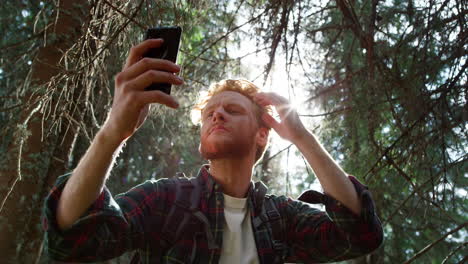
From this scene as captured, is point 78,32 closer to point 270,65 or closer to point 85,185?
point 270,65

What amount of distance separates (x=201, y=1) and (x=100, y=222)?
1.95m

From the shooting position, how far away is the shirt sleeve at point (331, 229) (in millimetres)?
1660

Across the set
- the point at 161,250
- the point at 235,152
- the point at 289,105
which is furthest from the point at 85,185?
the point at 289,105

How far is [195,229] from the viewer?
1647mm

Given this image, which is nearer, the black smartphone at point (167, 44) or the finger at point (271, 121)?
the black smartphone at point (167, 44)

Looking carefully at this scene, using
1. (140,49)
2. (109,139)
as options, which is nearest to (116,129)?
(109,139)

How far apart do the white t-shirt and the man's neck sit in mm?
72

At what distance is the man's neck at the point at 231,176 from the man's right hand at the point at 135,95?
787 mm

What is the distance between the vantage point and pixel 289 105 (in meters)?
1.84

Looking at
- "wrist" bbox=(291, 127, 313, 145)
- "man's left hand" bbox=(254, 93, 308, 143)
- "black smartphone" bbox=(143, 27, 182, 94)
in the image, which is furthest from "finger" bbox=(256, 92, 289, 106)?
"black smartphone" bbox=(143, 27, 182, 94)

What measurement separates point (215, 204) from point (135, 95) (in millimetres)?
779

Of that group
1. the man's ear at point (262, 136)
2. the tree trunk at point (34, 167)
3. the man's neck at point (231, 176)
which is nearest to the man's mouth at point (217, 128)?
the man's neck at point (231, 176)

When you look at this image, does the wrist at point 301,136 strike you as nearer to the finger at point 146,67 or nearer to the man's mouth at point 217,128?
the man's mouth at point 217,128

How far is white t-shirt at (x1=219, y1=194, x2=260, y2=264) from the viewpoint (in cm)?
166
